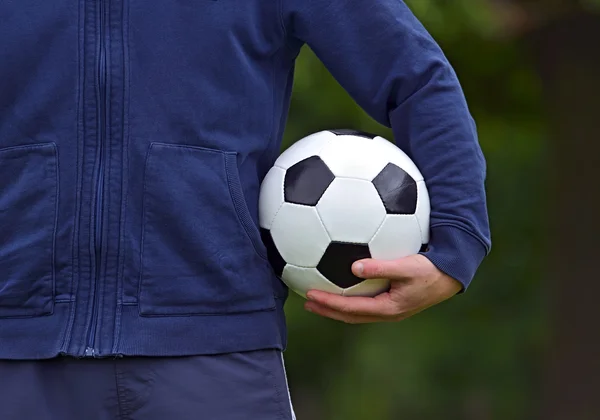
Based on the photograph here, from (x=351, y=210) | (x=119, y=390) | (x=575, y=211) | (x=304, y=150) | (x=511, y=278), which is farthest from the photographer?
(x=511, y=278)

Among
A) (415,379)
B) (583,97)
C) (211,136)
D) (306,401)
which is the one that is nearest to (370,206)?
(211,136)

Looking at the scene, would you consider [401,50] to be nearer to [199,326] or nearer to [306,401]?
[199,326]

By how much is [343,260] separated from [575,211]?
241 inches

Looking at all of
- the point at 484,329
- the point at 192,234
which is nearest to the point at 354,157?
the point at 192,234

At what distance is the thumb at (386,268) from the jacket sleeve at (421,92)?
0.20ft

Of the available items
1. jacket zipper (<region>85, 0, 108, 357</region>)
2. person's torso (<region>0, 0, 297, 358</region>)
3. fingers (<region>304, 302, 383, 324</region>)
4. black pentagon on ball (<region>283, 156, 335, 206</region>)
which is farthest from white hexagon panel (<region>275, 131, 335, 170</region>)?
jacket zipper (<region>85, 0, 108, 357</region>)

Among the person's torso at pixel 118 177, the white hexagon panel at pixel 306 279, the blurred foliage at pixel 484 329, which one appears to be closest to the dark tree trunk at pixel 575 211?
the blurred foliage at pixel 484 329

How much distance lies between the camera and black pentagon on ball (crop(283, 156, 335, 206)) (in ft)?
8.76

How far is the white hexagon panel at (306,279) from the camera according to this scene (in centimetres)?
265

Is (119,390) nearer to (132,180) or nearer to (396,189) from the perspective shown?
(132,180)

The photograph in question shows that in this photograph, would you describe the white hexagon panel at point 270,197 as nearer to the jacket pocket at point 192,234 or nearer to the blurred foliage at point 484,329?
the jacket pocket at point 192,234

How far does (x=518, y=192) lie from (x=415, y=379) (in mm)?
1766

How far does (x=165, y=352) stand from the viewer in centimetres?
240

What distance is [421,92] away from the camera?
8.67 ft
